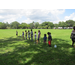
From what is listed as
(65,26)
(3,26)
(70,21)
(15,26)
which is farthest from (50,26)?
(3,26)

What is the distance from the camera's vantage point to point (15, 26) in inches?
4759

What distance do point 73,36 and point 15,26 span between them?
125 metres

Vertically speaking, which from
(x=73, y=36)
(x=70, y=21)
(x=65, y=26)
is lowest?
(x=73, y=36)

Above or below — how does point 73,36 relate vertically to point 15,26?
below

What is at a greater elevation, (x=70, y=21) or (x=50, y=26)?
(x=70, y=21)

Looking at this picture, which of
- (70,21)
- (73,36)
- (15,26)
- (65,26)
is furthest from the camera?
(15,26)

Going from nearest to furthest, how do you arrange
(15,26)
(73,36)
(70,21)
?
(73,36) < (70,21) < (15,26)

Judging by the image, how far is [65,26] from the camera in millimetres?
97312

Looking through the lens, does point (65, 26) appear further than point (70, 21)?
No

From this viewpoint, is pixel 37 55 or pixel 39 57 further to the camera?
pixel 37 55

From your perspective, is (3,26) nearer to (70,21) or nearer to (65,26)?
(65,26)

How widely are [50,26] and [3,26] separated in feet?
259

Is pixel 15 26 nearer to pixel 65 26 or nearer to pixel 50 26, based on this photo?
pixel 50 26

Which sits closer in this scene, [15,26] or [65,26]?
[65,26]
